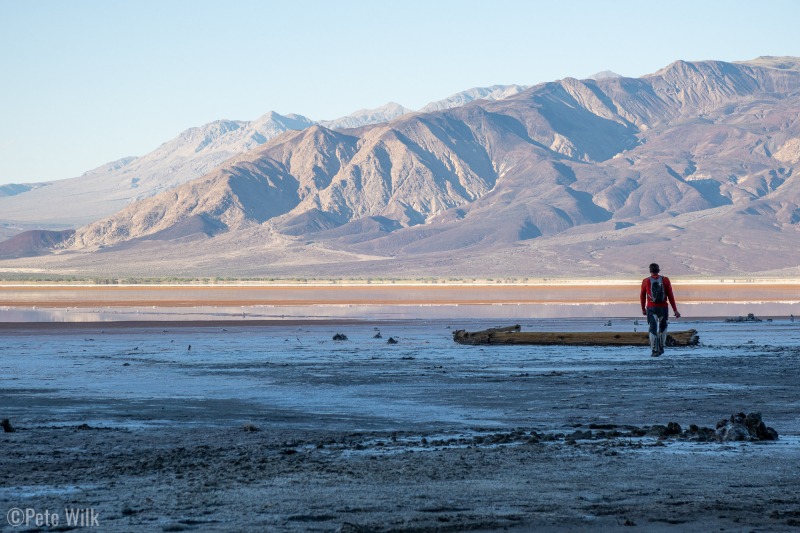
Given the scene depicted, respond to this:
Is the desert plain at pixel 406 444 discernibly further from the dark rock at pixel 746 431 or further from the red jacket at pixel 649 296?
the red jacket at pixel 649 296

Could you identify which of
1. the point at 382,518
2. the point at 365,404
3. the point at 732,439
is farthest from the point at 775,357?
the point at 382,518

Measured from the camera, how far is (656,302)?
24.0 m

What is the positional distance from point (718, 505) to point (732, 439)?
3.48 metres

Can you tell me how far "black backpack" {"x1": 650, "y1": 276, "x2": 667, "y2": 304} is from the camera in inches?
936

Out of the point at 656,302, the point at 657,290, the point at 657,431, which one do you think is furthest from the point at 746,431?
the point at 656,302

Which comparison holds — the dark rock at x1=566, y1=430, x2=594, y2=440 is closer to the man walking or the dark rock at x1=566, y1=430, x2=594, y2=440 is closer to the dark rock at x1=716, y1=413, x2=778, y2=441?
the dark rock at x1=716, y1=413, x2=778, y2=441

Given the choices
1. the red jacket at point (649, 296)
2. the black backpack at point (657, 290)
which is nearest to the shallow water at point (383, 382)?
the red jacket at point (649, 296)

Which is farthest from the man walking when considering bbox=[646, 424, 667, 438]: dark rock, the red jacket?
bbox=[646, 424, 667, 438]: dark rock

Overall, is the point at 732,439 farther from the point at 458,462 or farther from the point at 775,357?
the point at 775,357

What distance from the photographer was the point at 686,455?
1151 cm

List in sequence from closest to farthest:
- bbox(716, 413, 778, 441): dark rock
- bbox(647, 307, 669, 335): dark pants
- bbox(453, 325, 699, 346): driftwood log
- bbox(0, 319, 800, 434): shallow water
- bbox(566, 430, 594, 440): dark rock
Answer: bbox(716, 413, 778, 441): dark rock
bbox(566, 430, 594, 440): dark rock
bbox(0, 319, 800, 434): shallow water
bbox(647, 307, 669, 335): dark pants
bbox(453, 325, 699, 346): driftwood log

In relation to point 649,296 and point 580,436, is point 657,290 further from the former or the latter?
point 580,436

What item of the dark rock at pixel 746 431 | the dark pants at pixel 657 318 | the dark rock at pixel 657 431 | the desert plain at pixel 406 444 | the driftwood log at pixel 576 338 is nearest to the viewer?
the desert plain at pixel 406 444

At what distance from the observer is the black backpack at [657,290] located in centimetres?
2378
